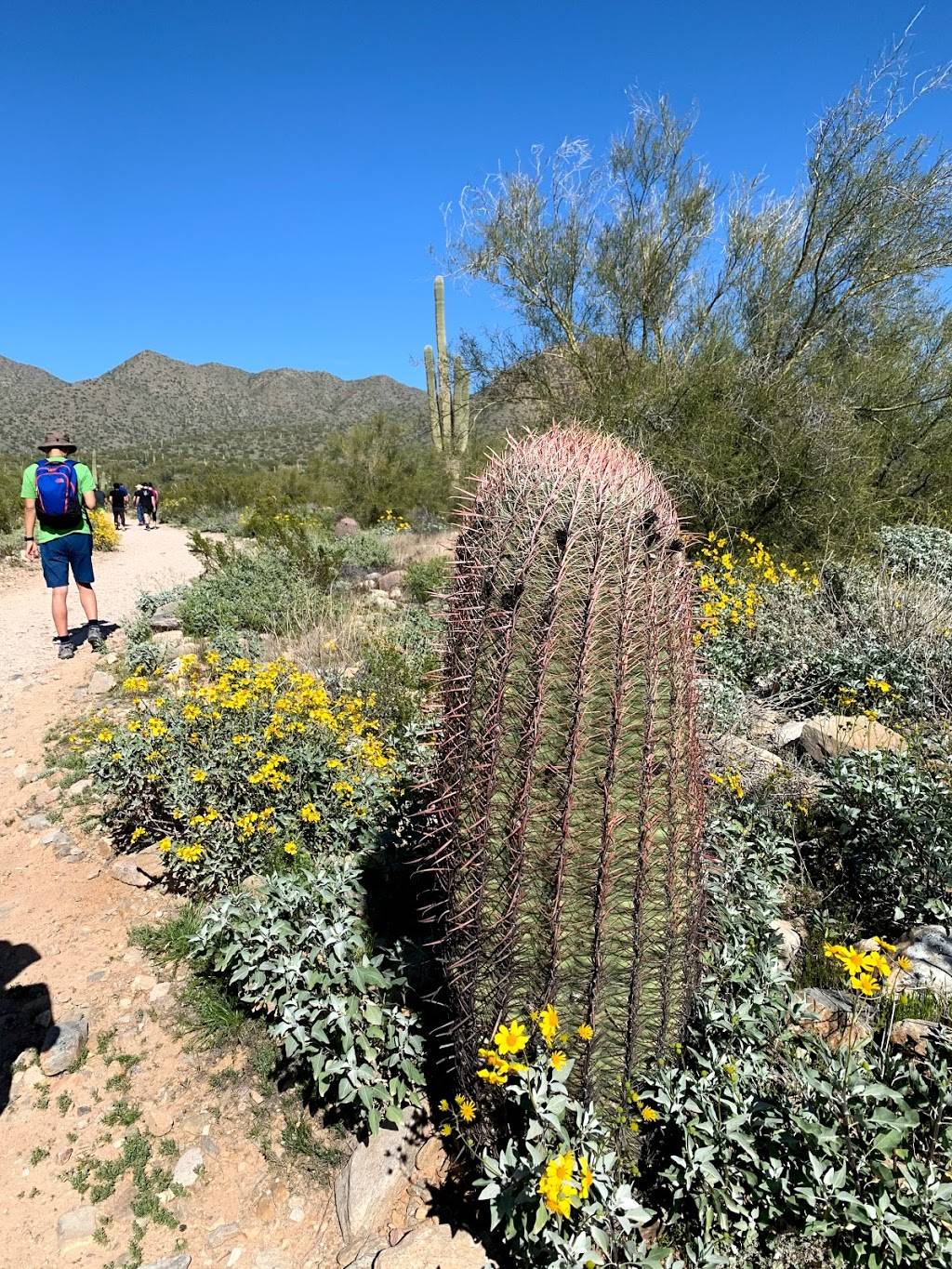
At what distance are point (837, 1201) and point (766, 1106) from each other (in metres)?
0.23

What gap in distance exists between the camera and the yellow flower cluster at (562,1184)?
4.86 feet

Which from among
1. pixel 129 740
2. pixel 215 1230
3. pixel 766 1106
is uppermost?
pixel 129 740

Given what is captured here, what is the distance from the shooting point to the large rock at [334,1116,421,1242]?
2010 mm

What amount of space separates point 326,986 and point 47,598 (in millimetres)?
9059

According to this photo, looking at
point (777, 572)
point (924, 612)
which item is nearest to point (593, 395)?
point (777, 572)

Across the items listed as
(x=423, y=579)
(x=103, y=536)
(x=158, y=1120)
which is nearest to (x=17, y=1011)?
(x=158, y=1120)

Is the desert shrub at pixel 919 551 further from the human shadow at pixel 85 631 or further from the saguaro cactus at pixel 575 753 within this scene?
the human shadow at pixel 85 631

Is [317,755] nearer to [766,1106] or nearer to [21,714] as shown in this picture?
[766,1106]

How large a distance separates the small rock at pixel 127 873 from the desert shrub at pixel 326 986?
2.65ft

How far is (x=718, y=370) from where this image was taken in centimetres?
790

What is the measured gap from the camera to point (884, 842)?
9.34 feet

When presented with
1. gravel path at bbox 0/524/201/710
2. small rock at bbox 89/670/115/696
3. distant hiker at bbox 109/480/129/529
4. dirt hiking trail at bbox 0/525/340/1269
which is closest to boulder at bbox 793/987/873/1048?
dirt hiking trail at bbox 0/525/340/1269

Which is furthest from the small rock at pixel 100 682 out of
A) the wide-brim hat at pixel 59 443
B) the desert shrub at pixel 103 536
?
the desert shrub at pixel 103 536

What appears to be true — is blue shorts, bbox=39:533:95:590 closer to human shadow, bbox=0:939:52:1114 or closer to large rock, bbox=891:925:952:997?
human shadow, bbox=0:939:52:1114
